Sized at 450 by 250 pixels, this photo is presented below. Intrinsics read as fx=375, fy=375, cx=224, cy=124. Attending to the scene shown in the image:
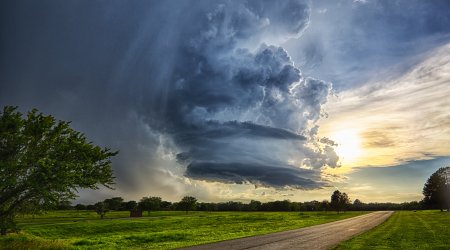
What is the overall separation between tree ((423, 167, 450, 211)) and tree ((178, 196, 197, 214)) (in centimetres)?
10118

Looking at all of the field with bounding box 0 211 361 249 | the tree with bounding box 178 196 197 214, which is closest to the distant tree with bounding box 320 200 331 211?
the tree with bounding box 178 196 197 214

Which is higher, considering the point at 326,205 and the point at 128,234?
the point at 326,205

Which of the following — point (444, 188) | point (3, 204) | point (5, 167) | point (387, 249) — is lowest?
point (387, 249)

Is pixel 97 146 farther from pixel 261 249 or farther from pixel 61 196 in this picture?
pixel 261 249

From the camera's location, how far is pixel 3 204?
31562mm

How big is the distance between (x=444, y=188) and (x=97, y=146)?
5887 inches

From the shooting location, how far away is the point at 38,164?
30141 mm

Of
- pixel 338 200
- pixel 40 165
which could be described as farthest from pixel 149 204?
pixel 40 165

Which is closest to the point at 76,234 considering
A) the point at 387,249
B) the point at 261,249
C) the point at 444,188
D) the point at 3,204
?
the point at 3,204

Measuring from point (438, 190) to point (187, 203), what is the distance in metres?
105

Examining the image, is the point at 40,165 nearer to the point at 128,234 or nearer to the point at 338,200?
the point at 128,234

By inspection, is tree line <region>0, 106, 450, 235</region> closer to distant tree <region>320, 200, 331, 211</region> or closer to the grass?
the grass

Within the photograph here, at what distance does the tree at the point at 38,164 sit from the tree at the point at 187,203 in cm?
14068

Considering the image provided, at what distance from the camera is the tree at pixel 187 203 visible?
566 feet
